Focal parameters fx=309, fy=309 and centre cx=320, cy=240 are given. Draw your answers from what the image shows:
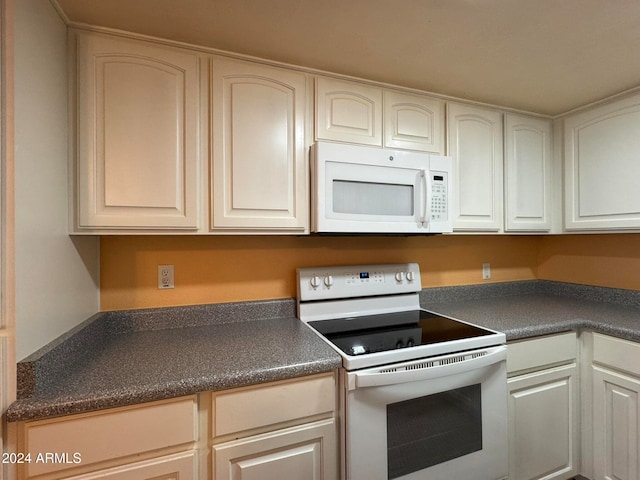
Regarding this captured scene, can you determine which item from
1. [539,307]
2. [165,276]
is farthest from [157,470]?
[539,307]

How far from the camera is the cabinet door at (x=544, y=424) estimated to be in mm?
1412

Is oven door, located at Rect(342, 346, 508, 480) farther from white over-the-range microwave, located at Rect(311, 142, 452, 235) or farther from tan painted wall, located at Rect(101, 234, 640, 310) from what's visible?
tan painted wall, located at Rect(101, 234, 640, 310)

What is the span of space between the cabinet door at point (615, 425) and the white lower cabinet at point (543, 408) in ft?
0.27

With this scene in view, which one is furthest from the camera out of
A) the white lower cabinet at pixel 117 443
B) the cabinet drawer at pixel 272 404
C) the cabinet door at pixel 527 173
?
the cabinet door at pixel 527 173

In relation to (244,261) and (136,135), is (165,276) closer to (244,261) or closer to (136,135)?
(244,261)

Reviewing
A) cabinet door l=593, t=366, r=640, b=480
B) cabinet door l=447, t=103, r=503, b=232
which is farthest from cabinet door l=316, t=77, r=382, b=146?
cabinet door l=593, t=366, r=640, b=480

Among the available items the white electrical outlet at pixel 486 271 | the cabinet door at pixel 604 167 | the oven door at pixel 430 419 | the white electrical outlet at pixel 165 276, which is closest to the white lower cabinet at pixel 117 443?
the oven door at pixel 430 419

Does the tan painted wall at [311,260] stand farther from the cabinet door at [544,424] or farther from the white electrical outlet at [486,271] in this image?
the cabinet door at [544,424]

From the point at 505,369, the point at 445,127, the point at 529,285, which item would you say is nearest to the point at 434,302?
the point at 505,369

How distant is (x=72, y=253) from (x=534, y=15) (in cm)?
183

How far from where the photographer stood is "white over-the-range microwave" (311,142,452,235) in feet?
4.38

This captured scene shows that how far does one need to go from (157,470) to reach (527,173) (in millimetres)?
2271

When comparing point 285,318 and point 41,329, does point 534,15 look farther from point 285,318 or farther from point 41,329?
point 41,329

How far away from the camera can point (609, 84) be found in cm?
156
